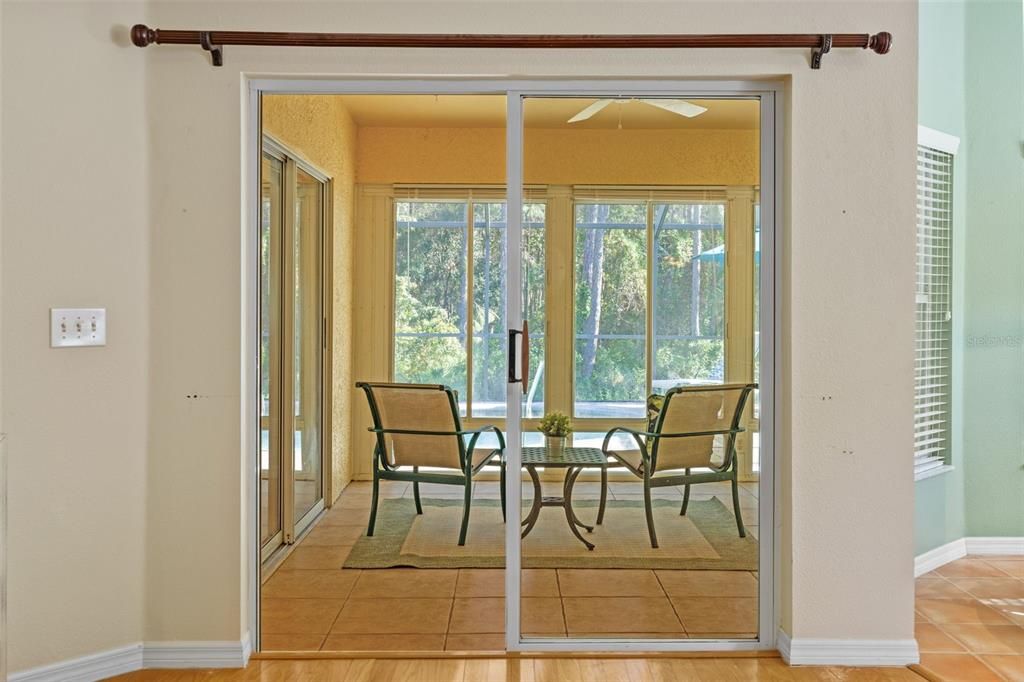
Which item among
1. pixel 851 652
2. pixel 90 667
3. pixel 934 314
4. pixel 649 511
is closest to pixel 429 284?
pixel 649 511

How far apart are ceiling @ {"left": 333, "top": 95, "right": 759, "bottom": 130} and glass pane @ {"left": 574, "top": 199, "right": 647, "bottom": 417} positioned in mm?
301

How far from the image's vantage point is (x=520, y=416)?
286cm

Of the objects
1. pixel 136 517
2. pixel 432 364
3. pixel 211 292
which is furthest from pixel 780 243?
pixel 136 517

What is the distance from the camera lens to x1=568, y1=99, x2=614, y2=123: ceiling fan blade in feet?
9.18

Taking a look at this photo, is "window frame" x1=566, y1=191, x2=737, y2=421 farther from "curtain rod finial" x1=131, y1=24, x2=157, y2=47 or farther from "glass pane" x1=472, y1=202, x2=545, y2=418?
"curtain rod finial" x1=131, y1=24, x2=157, y2=47

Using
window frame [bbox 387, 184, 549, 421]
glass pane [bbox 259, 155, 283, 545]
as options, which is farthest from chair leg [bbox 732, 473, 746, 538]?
glass pane [bbox 259, 155, 283, 545]

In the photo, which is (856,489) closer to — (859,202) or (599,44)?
(859,202)

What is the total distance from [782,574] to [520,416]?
3.53 ft

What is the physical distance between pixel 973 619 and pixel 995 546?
3.02ft

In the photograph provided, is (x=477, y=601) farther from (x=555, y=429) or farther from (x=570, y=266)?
(x=570, y=266)

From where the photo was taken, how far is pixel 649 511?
9.37 feet

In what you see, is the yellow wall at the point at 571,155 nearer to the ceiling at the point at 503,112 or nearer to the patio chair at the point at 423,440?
the ceiling at the point at 503,112

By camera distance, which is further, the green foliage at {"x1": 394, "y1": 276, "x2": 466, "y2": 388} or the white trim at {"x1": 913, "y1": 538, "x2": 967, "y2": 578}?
the white trim at {"x1": 913, "y1": 538, "x2": 967, "y2": 578}

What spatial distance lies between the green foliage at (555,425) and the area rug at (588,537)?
255 mm
